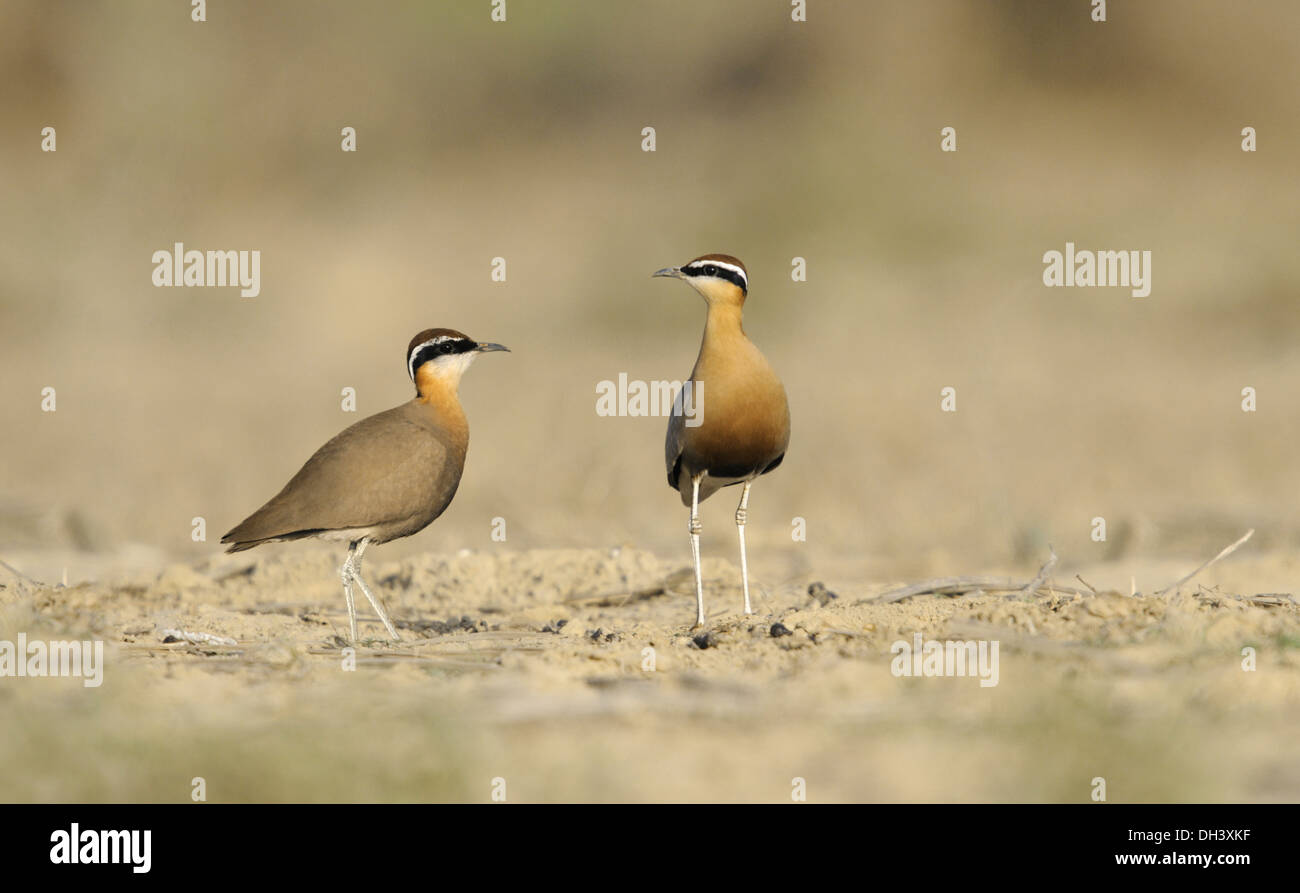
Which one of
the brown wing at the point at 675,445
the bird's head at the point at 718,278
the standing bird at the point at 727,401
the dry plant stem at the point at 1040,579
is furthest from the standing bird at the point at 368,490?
the dry plant stem at the point at 1040,579

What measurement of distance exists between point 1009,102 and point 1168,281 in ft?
18.9

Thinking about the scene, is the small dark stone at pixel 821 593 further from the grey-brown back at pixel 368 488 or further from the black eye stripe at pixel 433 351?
the black eye stripe at pixel 433 351

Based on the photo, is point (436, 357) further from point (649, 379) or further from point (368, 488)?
point (649, 379)

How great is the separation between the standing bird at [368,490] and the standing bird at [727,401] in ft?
4.03

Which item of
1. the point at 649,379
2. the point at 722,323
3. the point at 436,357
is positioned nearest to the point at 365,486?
the point at 436,357

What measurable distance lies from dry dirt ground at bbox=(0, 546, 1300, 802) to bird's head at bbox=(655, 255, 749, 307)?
1.60 metres

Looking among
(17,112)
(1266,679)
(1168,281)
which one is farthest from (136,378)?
(1266,679)

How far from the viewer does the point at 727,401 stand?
22.1ft

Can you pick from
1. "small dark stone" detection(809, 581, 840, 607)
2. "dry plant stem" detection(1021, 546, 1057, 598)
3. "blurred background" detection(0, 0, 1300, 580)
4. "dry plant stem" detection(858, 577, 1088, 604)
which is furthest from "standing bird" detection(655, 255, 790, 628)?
"blurred background" detection(0, 0, 1300, 580)

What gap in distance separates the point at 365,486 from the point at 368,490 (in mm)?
24

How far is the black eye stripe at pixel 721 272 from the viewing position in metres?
6.91

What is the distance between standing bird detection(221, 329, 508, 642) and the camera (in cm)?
659

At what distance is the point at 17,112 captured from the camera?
25219mm
